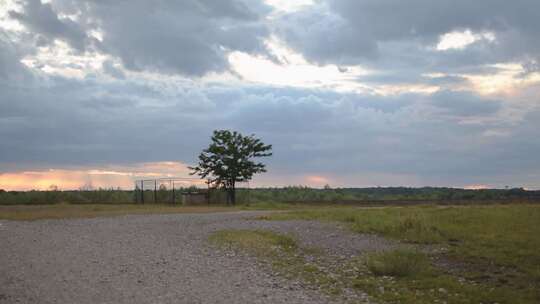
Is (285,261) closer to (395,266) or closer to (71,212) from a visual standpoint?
(395,266)

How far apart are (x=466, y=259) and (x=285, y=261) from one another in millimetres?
5108

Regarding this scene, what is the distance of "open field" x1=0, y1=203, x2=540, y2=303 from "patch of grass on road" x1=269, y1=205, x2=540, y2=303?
0.12 feet

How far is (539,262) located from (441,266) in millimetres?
2541

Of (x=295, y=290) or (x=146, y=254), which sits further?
(x=146, y=254)

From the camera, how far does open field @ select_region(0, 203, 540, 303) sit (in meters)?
11.5

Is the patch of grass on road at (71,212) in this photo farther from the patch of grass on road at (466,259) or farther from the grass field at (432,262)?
the grass field at (432,262)

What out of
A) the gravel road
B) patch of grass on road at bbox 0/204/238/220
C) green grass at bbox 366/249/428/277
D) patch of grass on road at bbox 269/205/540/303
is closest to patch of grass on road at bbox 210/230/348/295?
the gravel road

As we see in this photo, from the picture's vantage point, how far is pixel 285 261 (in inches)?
620

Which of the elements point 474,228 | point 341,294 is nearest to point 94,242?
point 341,294

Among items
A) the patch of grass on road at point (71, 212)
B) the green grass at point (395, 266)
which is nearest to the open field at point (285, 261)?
the green grass at point (395, 266)

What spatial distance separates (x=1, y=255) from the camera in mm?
16047

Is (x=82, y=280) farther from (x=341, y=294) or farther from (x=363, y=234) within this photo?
(x=363, y=234)

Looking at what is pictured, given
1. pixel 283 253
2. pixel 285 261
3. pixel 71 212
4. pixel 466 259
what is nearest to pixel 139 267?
pixel 285 261

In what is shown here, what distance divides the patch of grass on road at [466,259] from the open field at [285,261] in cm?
4
